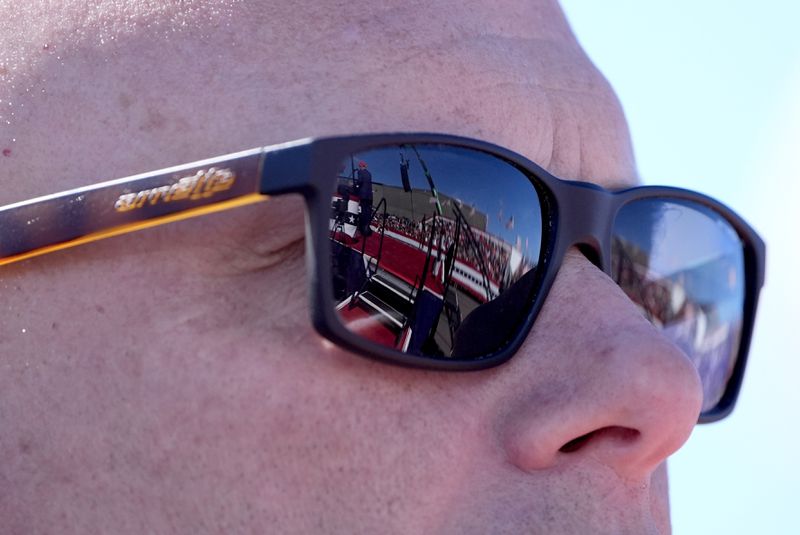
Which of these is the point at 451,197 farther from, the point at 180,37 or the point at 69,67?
the point at 69,67

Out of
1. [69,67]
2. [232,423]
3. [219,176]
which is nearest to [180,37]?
[69,67]

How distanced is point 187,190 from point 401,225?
0.36 meters

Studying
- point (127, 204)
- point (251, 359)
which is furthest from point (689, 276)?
point (127, 204)

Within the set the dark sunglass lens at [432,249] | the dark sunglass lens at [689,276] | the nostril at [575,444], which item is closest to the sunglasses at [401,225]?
the dark sunglass lens at [432,249]

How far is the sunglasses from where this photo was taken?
4.83 feet

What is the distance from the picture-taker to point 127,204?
1545 millimetres

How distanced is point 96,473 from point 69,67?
28.6 inches

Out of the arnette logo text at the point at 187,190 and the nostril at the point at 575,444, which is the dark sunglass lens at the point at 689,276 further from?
the arnette logo text at the point at 187,190

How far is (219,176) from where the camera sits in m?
1.51

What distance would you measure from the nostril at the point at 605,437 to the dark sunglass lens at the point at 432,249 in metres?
0.21

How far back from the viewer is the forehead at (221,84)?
1628 mm

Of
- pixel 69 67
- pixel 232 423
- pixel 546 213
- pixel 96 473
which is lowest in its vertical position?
pixel 96 473

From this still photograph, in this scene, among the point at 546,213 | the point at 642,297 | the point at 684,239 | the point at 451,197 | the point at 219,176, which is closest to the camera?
the point at 219,176

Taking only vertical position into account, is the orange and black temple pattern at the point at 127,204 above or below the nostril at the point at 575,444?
above
